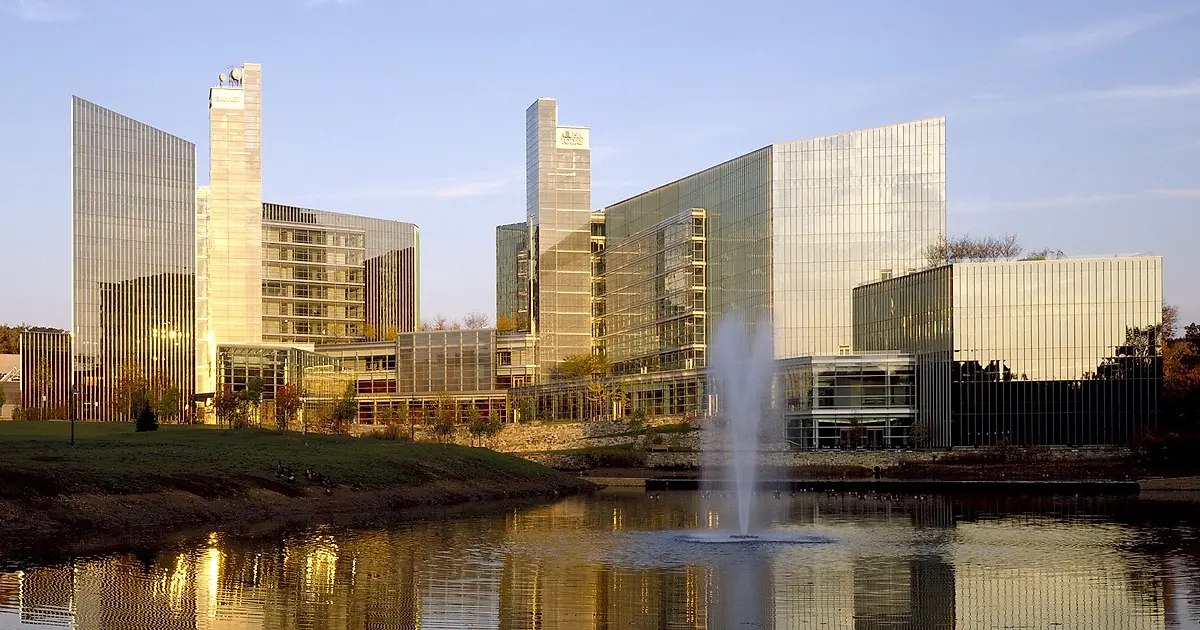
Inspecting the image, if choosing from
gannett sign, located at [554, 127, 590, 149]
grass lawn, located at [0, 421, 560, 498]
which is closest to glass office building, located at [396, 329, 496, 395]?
gannett sign, located at [554, 127, 590, 149]

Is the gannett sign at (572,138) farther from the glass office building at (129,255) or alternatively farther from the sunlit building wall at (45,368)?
the sunlit building wall at (45,368)

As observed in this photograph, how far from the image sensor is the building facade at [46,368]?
6088 inches

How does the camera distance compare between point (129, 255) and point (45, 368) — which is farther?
point (45, 368)

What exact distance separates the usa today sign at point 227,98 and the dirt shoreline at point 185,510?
4012 inches

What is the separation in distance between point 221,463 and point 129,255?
102879mm

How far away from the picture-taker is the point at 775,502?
237 ft

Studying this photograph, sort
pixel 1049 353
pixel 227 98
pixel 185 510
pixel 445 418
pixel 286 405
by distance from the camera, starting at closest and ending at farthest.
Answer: pixel 185 510
pixel 1049 353
pixel 286 405
pixel 445 418
pixel 227 98

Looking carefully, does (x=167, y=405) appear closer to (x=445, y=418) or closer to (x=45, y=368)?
(x=445, y=418)

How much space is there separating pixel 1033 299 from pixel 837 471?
2708 cm

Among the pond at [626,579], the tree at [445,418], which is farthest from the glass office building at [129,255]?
the pond at [626,579]

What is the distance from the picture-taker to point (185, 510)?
1992 inches

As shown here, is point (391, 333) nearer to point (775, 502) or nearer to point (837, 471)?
point (837, 471)

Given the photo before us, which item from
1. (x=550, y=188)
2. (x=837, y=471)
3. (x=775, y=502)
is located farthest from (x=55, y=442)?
(x=550, y=188)

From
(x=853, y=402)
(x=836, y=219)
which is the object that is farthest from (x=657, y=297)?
(x=853, y=402)
